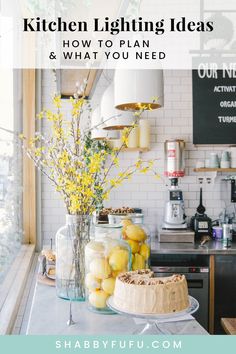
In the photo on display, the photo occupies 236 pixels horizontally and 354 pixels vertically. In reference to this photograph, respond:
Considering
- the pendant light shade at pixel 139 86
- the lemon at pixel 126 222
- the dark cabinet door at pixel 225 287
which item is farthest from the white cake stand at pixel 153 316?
the dark cabinet door at pixel 225 287

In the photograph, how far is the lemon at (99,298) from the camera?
5.56ft

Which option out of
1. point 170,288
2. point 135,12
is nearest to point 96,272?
point 170,288

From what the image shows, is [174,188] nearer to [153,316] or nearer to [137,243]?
[137,243]

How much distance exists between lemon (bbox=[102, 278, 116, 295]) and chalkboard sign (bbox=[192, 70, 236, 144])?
3.10m

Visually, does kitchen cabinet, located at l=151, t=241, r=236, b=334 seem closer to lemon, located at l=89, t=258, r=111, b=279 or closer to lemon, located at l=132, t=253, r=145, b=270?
lemon, located at l=132, t=253, r=145, b=270

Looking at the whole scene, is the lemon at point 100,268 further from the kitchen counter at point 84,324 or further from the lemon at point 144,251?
the lemon at point 144,251

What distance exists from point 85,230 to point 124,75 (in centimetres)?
65

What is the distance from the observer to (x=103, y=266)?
1662mm

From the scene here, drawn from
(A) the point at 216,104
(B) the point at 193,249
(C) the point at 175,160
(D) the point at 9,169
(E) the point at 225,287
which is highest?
(A) the point at 216,104

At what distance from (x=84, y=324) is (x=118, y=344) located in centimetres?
22

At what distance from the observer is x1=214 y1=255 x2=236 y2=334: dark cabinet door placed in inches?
155

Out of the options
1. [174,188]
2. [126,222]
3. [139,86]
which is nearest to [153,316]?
[126,222]

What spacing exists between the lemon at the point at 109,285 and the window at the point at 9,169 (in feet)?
3.94

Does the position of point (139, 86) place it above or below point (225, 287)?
above
